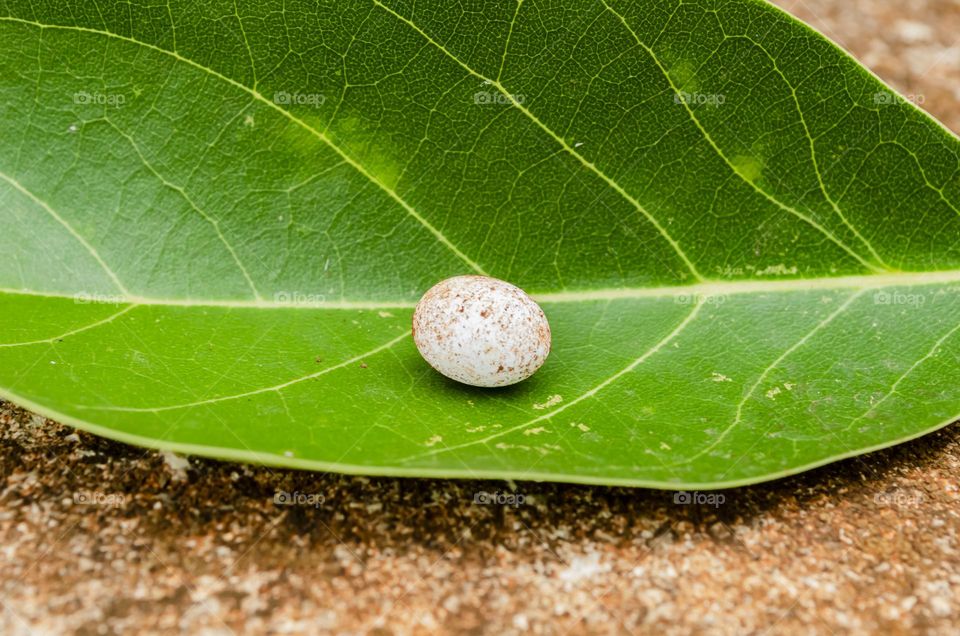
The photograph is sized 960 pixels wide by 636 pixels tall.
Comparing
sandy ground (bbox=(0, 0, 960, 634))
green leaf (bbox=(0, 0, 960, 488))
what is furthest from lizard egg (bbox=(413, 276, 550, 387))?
sandy ground (bbox=(0, 0, 960, 634))

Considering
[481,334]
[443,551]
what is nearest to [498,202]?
[481,334]

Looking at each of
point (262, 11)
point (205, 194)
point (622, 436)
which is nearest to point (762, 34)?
point (622, 436)

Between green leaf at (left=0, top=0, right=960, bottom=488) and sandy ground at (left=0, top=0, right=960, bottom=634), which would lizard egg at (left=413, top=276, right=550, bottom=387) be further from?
sandy ground at (left=0, top=0, right=960, bottom=634)

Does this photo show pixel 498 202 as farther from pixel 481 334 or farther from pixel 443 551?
pixel 443 551

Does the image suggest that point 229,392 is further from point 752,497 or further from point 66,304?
point 752,497

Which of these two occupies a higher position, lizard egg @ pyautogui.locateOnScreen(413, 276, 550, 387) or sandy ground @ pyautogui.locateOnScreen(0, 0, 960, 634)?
lizard egg @ pyautogui.locateOnScreen(413, 276, 550, 387)

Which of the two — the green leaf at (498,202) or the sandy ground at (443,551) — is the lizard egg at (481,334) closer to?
the green leaf at (498,202)
